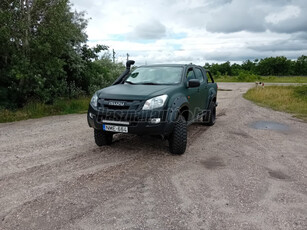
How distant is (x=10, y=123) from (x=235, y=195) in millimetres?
7444

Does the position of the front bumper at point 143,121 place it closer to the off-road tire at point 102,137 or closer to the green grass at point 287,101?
the off-road tire at point 102,137

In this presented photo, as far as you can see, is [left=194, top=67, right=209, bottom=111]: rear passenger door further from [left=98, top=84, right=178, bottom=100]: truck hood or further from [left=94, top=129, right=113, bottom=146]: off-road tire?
[left=94, top=129, right=113, bottom=146]: off-road tire

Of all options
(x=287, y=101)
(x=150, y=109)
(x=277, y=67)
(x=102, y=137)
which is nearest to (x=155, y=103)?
(x=150, y=109)

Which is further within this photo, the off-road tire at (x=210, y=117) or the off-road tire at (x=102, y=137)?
the off-road tire at (x=210, y=117)

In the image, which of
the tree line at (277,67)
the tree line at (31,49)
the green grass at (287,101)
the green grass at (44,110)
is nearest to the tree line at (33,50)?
the tree line at (31,49)

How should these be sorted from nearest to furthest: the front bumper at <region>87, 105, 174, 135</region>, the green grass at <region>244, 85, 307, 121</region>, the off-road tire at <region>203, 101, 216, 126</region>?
1. the front bumper at <region>87, 105, 174, 135</region>
2. the off-road tire at <region>203, 101, 216, 126</region>
3. the green grass at <region>244, 85, 307, 121</region>

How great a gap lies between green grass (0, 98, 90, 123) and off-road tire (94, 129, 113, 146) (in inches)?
187

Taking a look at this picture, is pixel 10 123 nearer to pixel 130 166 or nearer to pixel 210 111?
pixel 130 166

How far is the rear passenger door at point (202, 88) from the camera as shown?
6.39 metres

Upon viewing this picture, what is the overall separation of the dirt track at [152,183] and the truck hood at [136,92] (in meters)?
1.14

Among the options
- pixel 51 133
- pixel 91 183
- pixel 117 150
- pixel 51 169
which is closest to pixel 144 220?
pixel 91 183

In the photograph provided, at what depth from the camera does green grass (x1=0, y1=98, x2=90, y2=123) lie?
8.60 m

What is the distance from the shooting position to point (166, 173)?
399cm

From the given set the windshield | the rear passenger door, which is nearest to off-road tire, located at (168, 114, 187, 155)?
the windshield
